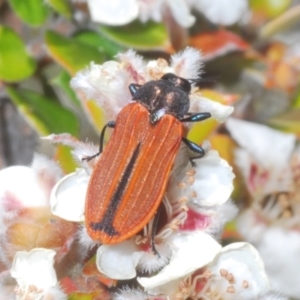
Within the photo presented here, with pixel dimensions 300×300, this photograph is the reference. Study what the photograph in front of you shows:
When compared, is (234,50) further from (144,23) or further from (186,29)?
(144,23)

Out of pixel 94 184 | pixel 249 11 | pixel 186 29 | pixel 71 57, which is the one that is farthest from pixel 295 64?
pixel 94 184


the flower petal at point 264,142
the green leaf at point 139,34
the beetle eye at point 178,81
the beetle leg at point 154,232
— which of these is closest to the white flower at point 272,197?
the flower petal at point 264,142

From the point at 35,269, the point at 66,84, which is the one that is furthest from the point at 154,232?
the point at 66,84

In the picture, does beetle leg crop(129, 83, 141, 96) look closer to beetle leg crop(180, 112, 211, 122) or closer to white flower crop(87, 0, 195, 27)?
beetle leg crop(180, 112, 211, 122)

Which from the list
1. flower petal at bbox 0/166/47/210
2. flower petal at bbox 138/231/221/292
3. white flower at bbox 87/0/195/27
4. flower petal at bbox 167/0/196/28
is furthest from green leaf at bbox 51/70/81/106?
flower petal at bbox 138/231/221/292

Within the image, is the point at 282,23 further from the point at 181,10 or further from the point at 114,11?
the point at 114,11

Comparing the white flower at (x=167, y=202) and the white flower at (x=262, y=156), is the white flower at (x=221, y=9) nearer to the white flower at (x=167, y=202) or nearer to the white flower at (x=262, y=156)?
the white flower at (x=262, y=156)
